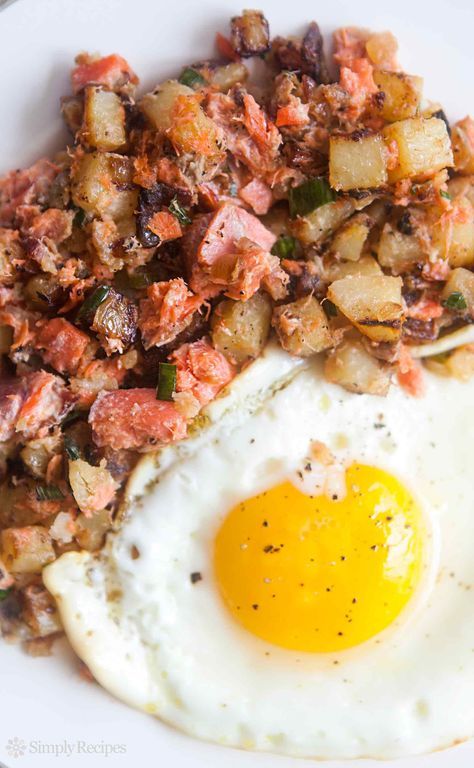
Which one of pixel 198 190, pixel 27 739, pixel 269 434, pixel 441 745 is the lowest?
pixel 441 745

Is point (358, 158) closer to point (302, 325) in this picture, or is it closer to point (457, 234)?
point (457, 234)

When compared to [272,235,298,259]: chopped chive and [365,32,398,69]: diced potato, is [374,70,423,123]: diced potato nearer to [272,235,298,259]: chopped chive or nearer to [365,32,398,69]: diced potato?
[365,32,398,69]: diced potato

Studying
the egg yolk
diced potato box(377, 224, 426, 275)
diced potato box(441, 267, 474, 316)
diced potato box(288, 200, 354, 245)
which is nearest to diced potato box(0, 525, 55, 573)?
the egg yolk

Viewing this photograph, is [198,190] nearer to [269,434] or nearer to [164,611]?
[269,434]

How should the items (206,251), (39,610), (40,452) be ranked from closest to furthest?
(206,251) < (40,452) < (39,610)

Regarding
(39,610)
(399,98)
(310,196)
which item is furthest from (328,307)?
(39,610)

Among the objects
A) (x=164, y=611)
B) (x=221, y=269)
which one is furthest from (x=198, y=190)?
(x=164, y=611)

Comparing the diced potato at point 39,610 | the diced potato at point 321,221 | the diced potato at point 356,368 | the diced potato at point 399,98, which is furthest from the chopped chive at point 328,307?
the diced potato at point 39,610
